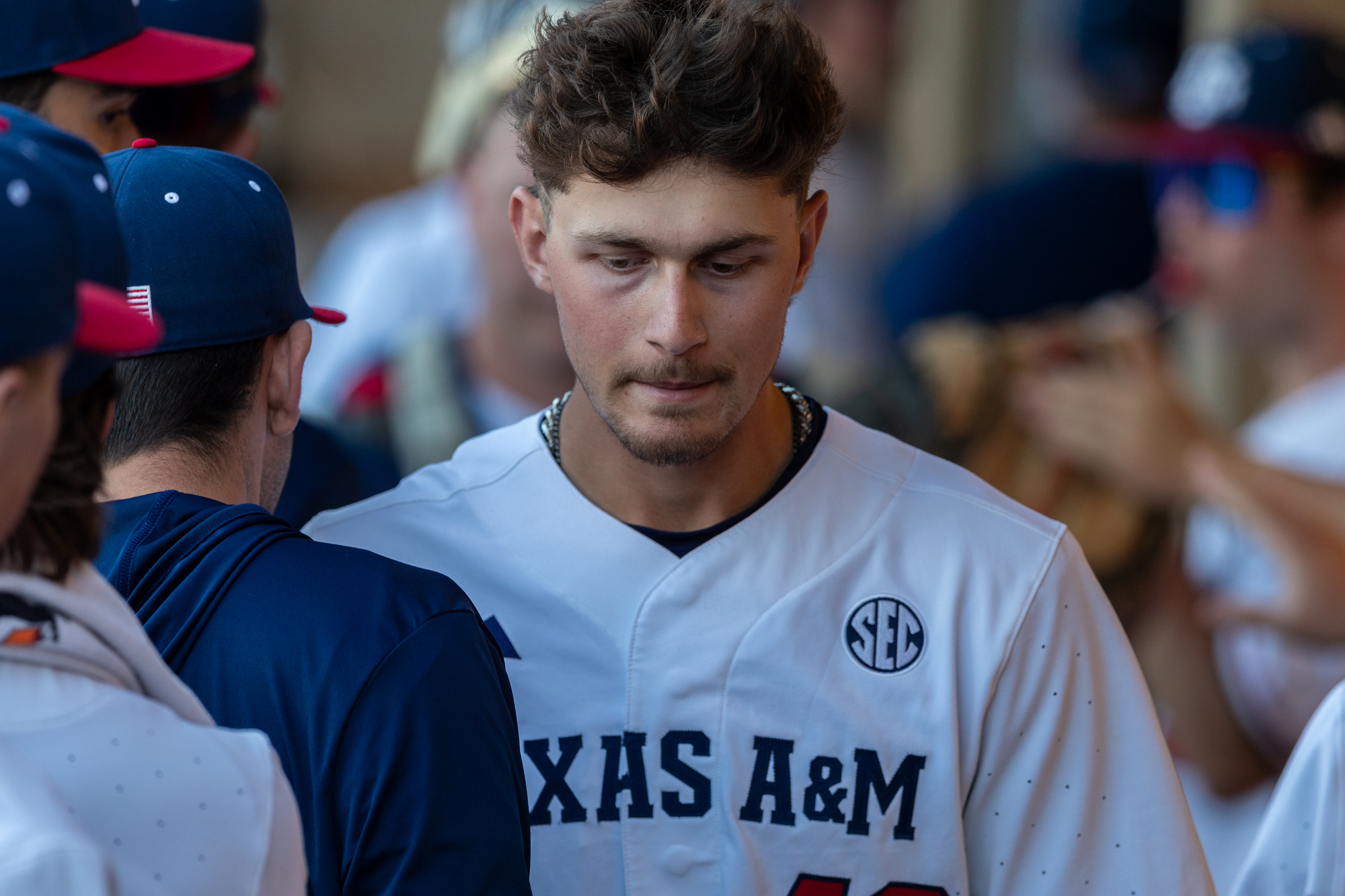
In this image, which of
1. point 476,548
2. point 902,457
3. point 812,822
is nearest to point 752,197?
point 902,457

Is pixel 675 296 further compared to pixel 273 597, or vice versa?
pixel 675 296

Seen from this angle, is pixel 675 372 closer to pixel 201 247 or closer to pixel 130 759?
pixel 201 247

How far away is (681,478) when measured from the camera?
2.00 meters

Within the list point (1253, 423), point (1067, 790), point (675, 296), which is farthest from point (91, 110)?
point (1253, 423)

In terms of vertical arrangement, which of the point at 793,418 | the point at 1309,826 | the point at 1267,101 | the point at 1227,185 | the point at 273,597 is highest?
the point at 1267,101

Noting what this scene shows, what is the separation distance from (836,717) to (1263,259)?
8.45 ft

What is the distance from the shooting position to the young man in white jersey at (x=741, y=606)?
1812 millimetres

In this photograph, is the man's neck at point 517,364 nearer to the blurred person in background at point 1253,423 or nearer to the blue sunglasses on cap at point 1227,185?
the blurred person in background at point 1253,423

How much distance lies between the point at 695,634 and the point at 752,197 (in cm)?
53

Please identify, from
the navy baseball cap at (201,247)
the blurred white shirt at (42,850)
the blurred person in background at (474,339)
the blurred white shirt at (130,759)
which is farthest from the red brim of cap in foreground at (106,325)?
the blurred person in background at (474,339)

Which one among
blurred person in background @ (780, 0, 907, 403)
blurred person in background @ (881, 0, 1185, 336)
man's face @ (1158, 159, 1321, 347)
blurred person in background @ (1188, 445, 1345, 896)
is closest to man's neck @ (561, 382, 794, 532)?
blurred person in background @ (1188, 445, 1345, 896)

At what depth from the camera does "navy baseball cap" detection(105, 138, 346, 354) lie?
63.5 inches

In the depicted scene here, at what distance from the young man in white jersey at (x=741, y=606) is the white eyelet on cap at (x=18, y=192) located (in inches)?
31.6

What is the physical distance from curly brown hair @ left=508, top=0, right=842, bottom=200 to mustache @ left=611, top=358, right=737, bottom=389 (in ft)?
0.70
